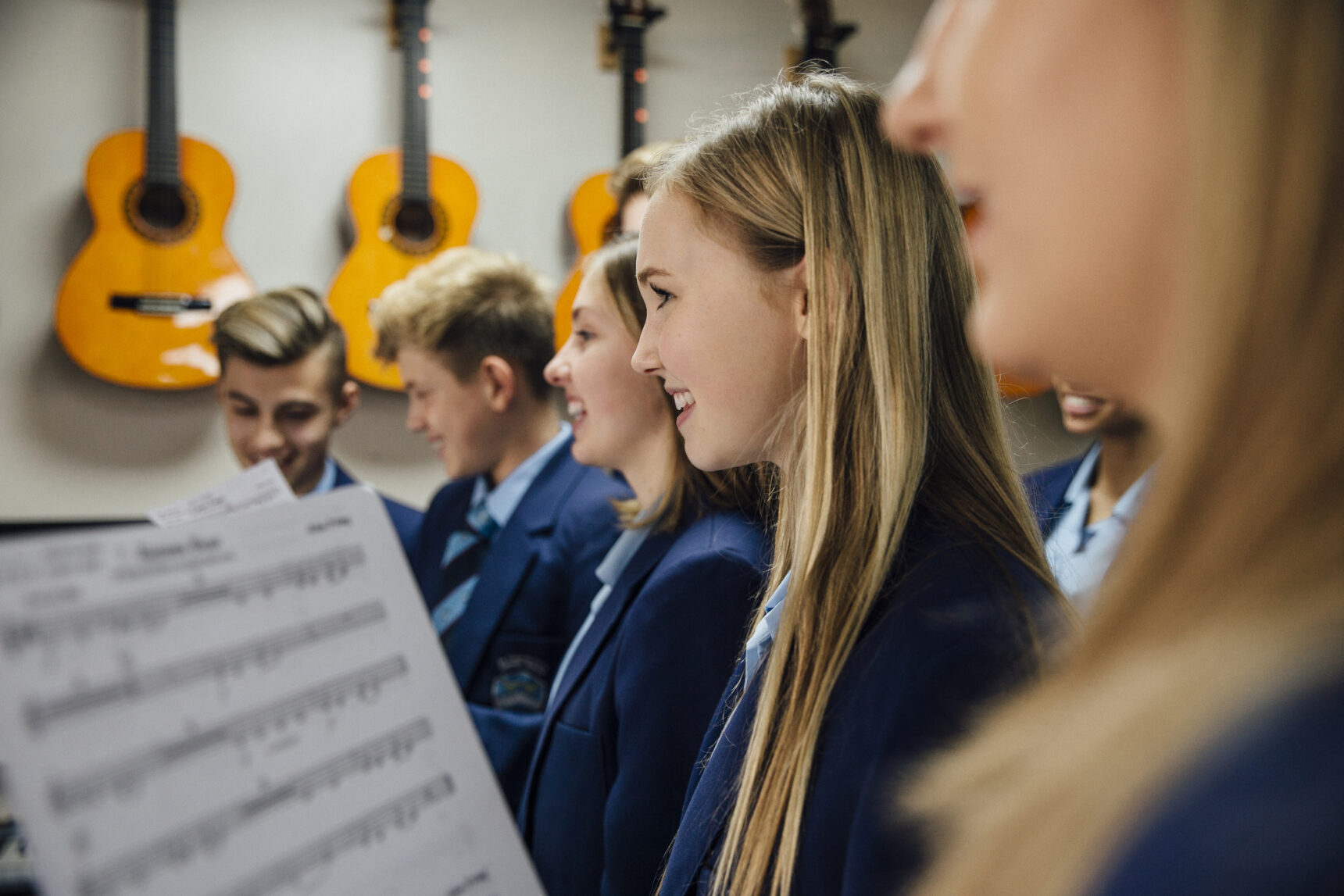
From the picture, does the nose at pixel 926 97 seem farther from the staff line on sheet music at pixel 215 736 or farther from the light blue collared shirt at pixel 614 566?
the light blue collared shirt at pixel 614 566

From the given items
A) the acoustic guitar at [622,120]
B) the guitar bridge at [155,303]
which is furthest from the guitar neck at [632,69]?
the guitar bridge at [155,303]

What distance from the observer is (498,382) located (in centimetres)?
206

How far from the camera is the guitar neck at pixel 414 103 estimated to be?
305 cm

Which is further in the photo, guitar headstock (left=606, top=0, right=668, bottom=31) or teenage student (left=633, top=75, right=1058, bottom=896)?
guitar headstock (left=606, top=0, right=668, bottom=31)

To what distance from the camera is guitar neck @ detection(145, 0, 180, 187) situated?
277cm

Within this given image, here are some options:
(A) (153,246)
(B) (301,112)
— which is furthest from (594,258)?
(B) (301,112)

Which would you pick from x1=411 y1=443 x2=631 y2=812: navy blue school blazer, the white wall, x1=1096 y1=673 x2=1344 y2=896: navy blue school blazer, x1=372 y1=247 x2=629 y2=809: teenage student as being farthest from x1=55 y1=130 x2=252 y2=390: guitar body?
x1=1096 y1=673 x2=1344 y2=896: navy blue school blazer

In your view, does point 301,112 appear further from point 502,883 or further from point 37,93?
point 502,883

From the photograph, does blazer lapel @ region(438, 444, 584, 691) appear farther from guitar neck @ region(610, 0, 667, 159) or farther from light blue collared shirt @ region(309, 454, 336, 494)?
guitar neck @ region(610, 0, 667, 159)

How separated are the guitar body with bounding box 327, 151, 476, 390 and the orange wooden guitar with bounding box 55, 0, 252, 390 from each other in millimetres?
312

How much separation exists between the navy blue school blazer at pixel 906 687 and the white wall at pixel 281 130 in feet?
8.95

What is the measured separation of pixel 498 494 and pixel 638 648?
88 cm

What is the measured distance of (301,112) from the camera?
3.13 metres

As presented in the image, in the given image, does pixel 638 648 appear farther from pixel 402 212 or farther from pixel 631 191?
pixel 402 212
